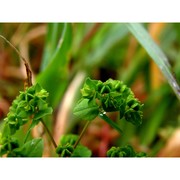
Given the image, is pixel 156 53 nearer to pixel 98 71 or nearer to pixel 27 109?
pixel 27 109

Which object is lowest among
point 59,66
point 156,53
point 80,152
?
point 80,152

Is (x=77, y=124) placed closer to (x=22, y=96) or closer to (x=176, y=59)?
(x=176, y=59)

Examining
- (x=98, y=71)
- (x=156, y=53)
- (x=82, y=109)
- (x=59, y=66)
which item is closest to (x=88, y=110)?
(x=82, y=109)

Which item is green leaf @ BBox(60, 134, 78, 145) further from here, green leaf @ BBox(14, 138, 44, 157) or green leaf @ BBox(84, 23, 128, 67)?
green leaf @ BBox(84, 23, 128, 67)

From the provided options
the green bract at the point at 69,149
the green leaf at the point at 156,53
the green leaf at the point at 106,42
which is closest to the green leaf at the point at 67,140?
the green bract at the point at 69,149

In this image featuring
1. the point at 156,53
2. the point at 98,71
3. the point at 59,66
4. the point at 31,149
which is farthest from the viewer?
the point at 98,71

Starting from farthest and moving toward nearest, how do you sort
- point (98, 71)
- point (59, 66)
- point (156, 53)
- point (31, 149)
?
point (98, 71) → point (59, 66) → point (156, 53) → point (31, 149)

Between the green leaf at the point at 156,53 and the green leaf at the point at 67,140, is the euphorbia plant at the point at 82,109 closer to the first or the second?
the green leaf at the point at 67,140
